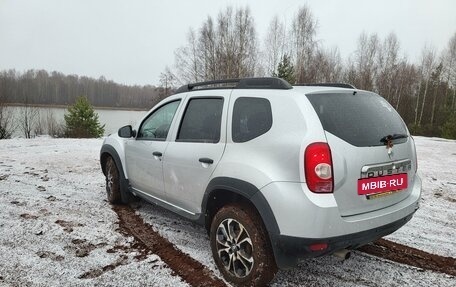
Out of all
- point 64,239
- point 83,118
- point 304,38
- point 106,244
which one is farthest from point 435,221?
point 304,38

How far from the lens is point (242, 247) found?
8.65 ft

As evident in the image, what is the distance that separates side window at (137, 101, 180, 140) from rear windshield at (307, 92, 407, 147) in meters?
1.81

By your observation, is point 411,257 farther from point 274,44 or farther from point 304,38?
point 274,44

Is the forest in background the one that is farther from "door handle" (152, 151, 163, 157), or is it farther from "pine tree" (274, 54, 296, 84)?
"door handle" (152, 151, 163, 157)

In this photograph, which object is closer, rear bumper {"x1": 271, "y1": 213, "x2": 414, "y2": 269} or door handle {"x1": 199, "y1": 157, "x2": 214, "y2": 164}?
rear bumper {"x1": 271, "y1": 213, "x2": 414, "y2": 269}

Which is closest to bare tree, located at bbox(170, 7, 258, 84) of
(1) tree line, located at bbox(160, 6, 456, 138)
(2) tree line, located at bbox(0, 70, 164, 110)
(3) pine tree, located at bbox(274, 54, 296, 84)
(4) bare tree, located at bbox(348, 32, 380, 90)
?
(1) tree line, located at bbox(160, 6, 456, 138)

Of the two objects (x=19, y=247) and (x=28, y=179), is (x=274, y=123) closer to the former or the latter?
(x=19, y=247)

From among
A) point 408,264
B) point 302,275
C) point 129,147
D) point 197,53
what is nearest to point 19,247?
point 129,147

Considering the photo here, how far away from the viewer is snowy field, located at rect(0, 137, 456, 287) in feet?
9.40

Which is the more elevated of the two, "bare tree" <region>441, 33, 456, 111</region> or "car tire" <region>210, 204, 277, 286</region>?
"bare tree" <region>441, 33, 456, 111</region>

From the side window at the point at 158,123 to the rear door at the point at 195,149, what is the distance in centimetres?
28

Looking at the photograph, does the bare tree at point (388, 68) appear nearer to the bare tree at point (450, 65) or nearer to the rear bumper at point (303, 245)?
the bare tree at point (450, 65)

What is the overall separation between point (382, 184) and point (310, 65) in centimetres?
3169

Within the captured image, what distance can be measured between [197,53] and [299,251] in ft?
109
